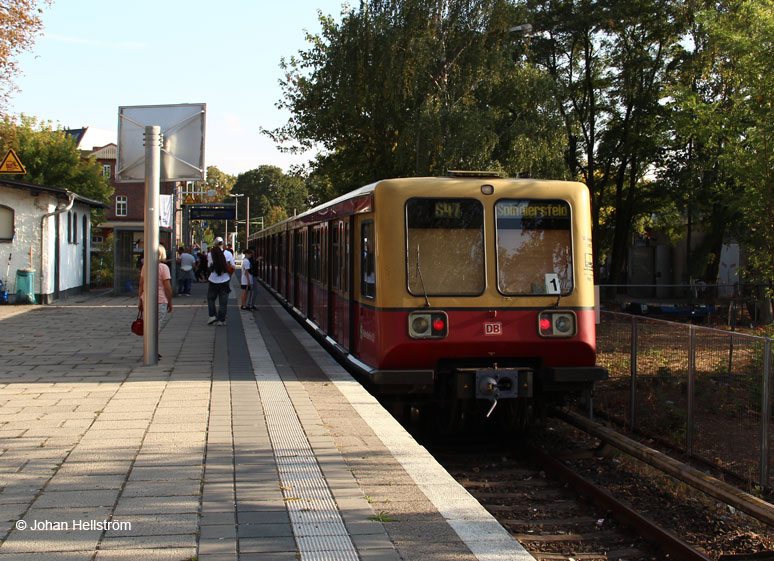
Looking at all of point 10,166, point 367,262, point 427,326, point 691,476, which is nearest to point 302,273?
point 10,166

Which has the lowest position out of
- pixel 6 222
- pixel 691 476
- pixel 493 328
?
pixel 691 476

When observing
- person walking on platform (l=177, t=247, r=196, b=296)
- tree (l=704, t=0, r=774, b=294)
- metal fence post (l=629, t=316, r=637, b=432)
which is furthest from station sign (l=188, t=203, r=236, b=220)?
metal fence post (l=629, t=316, r=637, b=432)

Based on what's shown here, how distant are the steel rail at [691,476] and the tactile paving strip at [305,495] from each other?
11.6 ft

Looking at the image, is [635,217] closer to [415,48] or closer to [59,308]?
[415,48]

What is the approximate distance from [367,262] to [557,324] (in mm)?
2263

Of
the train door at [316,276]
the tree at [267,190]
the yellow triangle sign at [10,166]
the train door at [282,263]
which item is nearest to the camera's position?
the yellow triangle sign at [10,166]

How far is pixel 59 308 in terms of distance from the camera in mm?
21281

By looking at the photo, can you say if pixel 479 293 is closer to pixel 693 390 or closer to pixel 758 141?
pixel 693 390

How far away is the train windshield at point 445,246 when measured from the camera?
28.2 ft

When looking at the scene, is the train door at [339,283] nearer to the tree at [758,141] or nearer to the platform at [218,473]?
the platform at [218,473]

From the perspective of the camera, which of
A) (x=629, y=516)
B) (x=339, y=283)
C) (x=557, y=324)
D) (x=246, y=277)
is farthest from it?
(x=246, y=277)

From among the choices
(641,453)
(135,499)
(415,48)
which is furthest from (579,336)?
(415,48)

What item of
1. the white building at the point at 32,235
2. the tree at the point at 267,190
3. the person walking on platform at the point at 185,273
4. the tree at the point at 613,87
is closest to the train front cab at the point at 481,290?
the white building at the point at 32,235

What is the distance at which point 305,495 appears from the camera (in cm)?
480
